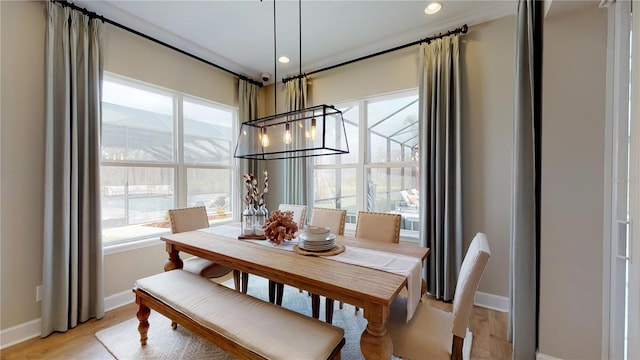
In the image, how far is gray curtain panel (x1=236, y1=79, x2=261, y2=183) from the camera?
3.83 metres

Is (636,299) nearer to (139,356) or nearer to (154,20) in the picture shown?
(139,356)

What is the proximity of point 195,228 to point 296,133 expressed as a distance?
1614mm

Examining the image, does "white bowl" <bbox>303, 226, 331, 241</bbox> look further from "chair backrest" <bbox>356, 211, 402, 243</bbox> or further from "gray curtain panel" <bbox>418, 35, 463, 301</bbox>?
"gray curtain panel" <bbox>418, 35, 463, 301</bbox>

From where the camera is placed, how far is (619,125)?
1444mm

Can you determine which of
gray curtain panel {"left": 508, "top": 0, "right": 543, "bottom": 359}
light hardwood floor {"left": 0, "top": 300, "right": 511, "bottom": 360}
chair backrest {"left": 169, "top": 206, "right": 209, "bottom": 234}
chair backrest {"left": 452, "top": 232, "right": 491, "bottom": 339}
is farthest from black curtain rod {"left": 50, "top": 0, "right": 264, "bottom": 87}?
chair backrest {"left": 452, "top": 232, "right": 491, "bottom": 339}

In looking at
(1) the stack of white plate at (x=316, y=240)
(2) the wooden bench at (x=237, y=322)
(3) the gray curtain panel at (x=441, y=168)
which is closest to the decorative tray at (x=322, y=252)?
(1) the stack of white plate at (x=316, y=240)

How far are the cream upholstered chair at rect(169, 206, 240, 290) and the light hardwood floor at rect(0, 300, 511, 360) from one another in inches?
29.7

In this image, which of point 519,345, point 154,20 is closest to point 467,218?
point 519,345

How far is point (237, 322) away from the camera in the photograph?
1425 millimetres

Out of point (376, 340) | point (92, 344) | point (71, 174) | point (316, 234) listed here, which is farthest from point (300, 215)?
point (71, 174)

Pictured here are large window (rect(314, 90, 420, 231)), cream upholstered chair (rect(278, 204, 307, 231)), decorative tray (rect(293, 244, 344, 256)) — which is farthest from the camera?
large window (rect(314, 90, 420, 231))

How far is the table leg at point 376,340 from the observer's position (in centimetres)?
122

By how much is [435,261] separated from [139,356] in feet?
8.84

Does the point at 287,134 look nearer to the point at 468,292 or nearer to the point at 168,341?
the point at 468,292
